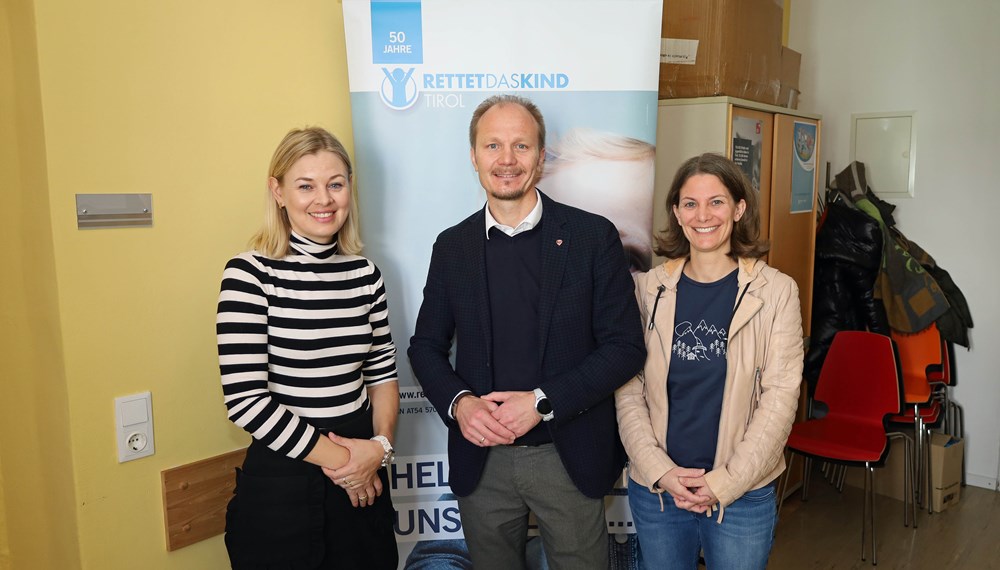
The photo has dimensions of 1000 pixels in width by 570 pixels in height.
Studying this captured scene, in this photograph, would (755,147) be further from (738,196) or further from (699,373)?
(699,373)

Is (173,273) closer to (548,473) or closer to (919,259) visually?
(548,473)

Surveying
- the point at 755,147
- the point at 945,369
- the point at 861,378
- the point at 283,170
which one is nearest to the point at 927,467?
the point at 945,369

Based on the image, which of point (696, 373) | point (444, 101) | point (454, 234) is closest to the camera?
point (696, 373)

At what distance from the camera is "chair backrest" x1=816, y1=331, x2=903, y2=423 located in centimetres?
355

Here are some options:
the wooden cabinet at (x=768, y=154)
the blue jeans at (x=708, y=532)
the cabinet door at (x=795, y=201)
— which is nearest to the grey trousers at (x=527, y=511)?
the blue jeans at (x=708, y=532)

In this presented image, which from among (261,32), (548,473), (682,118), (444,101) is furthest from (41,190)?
(682,118)

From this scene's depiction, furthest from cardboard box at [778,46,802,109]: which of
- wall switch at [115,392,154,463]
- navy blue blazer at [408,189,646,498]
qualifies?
wall switch at [115,392,154,463]

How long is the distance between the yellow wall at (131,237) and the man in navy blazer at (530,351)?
Result: 64 centimetres

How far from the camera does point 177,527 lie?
193cm

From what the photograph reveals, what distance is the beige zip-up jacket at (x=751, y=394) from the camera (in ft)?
5.75

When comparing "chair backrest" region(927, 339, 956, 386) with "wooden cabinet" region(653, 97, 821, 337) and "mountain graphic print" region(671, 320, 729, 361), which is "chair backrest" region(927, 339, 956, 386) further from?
"mountain graphic print" region(671, 320, 729, 361)

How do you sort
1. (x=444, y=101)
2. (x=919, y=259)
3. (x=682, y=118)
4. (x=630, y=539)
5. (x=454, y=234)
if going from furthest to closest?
(x=919, y=259), (x=682, y=118), (x=630, y=539), (x=444, y=101), (x=454, y=234)

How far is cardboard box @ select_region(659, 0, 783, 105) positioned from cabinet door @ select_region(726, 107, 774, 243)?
0.11m

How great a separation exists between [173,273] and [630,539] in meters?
1.70
